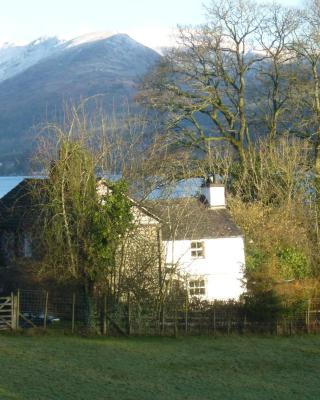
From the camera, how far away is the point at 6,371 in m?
24.3

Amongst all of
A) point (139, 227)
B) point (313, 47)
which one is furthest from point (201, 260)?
point (313, 47)

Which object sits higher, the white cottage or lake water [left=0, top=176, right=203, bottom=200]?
lake water [left=0, top=176, right=203, bottom=200]

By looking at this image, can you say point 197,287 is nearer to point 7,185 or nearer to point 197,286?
point 197,286

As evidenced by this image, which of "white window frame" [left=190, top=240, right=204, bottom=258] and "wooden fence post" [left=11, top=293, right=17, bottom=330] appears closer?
"wooden fence post" [left=11, top=293, right=17, bottom=330]

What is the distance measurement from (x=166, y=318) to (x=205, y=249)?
747 centimetres

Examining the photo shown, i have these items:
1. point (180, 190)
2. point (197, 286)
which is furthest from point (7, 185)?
point (197, 286)

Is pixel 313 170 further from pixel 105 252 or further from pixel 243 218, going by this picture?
pixel 105 252

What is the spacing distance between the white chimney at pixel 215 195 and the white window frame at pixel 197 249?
3.23 meters

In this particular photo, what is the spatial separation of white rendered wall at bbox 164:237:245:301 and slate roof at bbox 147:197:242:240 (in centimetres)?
37

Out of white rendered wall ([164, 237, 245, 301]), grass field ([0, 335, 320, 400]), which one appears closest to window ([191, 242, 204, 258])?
white rendered wall ([164, 237, 245, 301])

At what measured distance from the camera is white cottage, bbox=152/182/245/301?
129 ft

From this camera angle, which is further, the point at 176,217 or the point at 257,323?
the point at 176,217

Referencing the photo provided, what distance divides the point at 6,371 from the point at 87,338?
8.48 meters

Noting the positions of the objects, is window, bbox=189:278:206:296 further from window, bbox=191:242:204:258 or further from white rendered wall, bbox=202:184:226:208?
white rendered wall, bbox=202:184:226:208
